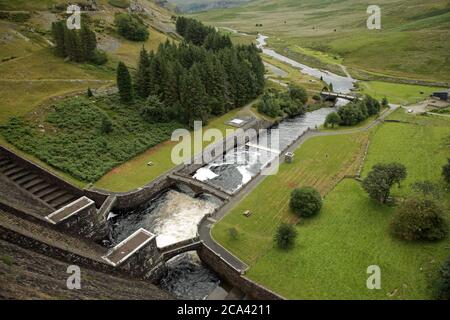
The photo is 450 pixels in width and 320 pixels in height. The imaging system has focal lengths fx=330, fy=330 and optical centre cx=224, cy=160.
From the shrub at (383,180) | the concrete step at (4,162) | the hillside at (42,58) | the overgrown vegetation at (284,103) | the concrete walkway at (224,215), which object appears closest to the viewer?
the concrete walkway at (224,215)

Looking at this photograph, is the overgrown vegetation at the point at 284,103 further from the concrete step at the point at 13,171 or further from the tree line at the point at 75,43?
the concrete step at the point at 13,171

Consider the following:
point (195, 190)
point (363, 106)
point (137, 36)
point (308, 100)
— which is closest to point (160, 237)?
point (195, 190)

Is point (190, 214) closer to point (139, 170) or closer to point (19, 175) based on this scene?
point (139, 170)

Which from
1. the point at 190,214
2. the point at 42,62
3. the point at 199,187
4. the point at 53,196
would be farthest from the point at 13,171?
the point at 42,62

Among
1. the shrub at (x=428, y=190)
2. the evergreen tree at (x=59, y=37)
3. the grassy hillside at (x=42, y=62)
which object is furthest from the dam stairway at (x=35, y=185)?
the shrub at (x=428, y=190)

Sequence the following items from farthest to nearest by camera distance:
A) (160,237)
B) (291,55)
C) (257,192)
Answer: (291,55) → (257,192) → (160,237)

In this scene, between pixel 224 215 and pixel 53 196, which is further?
pixel 53 196
